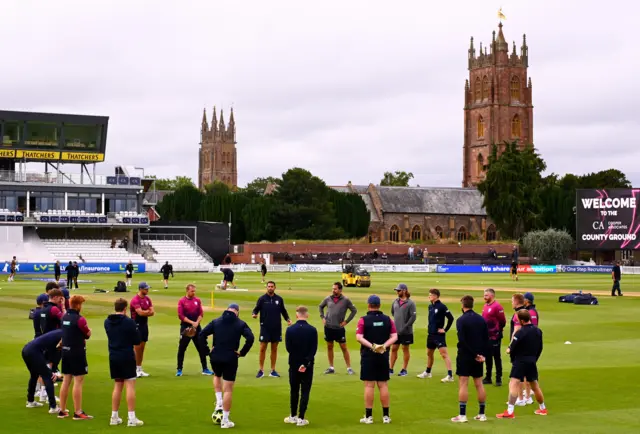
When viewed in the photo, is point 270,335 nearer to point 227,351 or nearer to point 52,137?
point 227,351

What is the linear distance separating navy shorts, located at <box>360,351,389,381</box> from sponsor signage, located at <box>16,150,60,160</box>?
84.3 m

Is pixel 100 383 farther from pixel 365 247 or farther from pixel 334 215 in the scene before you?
pixel 334 215

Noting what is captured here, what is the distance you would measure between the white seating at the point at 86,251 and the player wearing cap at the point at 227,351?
72.6 meters

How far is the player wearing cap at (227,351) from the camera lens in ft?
49.7

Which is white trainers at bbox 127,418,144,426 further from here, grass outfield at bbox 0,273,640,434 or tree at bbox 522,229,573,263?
tree at bbox 522,229,573,263

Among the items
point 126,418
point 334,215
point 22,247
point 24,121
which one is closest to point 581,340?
point 126,418

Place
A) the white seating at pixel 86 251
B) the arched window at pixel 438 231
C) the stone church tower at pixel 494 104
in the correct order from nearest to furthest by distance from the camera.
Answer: the white seating at pixel 86 251
the arched window at pixel 438 231
the stone church tower at pixel 494 104

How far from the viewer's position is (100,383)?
19.6 meters

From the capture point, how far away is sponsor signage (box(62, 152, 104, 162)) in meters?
95.6

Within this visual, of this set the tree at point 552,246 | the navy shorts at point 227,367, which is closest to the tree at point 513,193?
the tree at point 552,246

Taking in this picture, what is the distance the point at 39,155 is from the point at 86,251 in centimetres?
1136

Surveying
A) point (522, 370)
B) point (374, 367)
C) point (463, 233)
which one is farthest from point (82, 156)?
point (374, 367)

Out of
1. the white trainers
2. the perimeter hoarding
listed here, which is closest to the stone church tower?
the perimeter hoarding

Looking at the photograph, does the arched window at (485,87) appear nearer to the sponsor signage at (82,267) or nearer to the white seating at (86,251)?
the white seating at (86,251)
